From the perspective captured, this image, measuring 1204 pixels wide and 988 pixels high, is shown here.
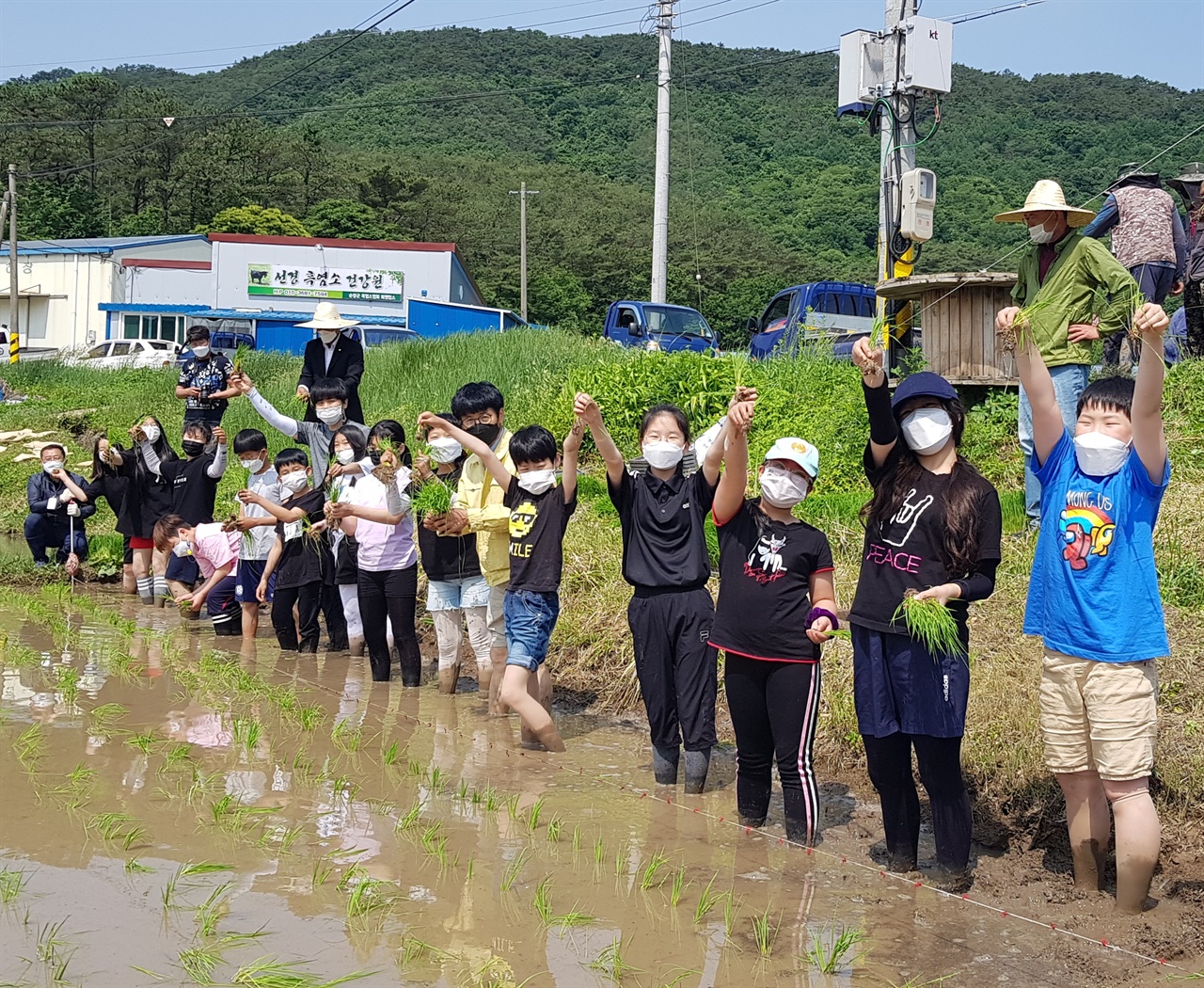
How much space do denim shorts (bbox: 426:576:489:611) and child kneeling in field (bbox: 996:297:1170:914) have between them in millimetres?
3705

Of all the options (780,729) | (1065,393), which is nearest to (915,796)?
(780,729)

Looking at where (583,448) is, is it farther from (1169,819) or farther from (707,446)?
(1169,819)

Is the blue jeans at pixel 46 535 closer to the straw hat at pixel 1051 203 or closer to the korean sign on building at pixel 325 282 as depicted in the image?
the straw hat at pixel 1051 203

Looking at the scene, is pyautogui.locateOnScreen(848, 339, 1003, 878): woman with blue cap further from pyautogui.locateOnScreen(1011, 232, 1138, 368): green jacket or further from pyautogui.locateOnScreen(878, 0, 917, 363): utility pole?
pyautogui.locateOnScreen(878, 0, 917, 363): utility pole

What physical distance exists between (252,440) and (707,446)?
16.0ft

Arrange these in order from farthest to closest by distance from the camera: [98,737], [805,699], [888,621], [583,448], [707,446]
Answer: [583,448] < [98,737] < [707,446] < [805,699] < [888,621]

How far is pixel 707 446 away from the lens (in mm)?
5875

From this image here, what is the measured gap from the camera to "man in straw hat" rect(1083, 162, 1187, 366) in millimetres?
9281

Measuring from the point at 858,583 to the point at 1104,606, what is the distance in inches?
43.5

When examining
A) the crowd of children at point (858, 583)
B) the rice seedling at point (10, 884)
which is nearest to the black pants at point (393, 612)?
the crowd of children at point (858, 583)

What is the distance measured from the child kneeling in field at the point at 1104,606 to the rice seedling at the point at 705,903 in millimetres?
1311

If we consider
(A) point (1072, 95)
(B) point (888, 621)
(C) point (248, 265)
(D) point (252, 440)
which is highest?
(A) point (1072, 95)

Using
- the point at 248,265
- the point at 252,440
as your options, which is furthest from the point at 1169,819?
the point at 248,265

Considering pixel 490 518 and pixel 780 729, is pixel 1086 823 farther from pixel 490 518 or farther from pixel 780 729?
pixel 490 518
